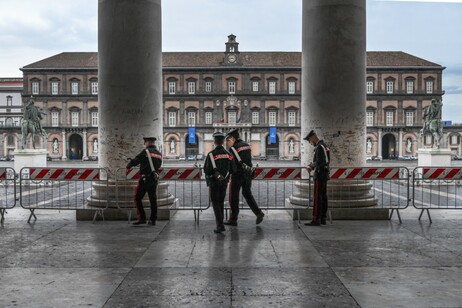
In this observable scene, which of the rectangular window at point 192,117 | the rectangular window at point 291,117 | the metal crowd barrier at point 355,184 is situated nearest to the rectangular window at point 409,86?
the rectangular window at point 291,117

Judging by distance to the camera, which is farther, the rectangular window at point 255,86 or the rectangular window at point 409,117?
Answer: the rectangular window at point 409,117

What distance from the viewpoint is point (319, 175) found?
30.3 feet

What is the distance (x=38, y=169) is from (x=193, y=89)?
69920 millimetres

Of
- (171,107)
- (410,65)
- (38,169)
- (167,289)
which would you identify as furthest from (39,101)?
(167,289)

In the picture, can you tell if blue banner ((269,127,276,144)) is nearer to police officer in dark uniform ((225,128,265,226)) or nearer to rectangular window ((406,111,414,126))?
rectangular window ((406,111,414,126))

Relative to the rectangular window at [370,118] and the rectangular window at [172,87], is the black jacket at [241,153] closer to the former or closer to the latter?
the rectangular window at [172,87]

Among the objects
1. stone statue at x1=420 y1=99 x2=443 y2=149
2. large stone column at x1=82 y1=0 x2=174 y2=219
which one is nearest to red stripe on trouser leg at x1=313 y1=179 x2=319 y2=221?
large stone column at x1=82 y1=0 x2=174 y2=219

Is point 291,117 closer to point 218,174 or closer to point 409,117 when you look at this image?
point 409,117

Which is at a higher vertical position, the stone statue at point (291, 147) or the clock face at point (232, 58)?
the clock face at point (232, 58)

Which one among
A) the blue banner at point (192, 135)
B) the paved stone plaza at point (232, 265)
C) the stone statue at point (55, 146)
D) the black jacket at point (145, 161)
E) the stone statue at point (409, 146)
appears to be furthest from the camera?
the stone statue at point (55, 146)

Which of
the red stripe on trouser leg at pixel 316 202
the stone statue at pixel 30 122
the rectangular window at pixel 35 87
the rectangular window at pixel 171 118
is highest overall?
the rectangular window at pixel 35 87

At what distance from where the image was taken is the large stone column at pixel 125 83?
32.1ft

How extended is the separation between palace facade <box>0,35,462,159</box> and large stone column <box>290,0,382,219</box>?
68380 millimetres

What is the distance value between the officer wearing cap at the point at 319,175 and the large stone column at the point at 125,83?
2.89 meters
